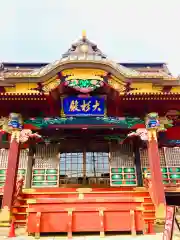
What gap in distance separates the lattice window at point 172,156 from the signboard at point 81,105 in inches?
190

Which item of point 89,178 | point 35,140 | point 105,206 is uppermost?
point 35,140

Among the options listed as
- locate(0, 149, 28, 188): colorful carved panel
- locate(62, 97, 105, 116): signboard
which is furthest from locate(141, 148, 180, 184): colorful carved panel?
locate(0, 149, 28, 188): colorful carved panel

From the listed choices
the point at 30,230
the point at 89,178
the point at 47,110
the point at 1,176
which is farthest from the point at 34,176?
the point at 30,230

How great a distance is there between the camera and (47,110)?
1059 centimetres

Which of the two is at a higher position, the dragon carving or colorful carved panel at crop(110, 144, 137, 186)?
the dragon carving

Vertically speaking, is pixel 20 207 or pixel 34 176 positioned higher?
pixel 34 176

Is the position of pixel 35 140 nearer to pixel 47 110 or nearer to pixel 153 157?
pixel 47 110

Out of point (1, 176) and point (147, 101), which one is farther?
point (1, 176)

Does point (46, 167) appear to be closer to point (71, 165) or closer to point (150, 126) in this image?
point (71, 165)

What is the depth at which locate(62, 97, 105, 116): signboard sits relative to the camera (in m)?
10.4

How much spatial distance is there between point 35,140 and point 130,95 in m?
5.61

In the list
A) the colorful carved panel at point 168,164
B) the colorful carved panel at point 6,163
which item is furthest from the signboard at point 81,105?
the colorful carved panel at point 168,164

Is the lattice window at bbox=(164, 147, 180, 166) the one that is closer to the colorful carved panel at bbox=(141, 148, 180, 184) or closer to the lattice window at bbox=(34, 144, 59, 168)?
the colorful carved panel at bbox=(141, 148, 180, 184)

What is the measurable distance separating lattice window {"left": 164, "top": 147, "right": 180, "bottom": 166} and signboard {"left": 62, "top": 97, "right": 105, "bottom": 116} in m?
4.82
